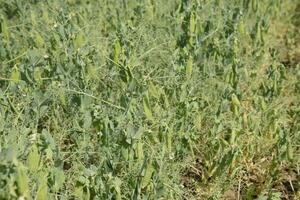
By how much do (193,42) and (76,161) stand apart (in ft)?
2.79

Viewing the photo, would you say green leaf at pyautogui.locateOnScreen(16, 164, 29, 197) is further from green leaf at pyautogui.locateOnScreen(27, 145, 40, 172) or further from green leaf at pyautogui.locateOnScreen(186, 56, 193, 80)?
green leaf at pyautogui.locateOnScreen(186, 56, 193, 80)

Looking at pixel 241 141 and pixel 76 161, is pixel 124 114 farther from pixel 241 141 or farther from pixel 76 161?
pixel 241 141

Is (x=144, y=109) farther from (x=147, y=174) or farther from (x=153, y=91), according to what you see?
(x=147, y=174)

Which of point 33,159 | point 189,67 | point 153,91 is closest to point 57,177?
point 33,159

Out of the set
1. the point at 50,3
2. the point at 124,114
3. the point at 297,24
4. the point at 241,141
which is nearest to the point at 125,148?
the point at 124,114

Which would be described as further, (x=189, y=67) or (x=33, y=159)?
(x=189, y=67)

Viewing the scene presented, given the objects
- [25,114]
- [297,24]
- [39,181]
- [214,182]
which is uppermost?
[297,24]

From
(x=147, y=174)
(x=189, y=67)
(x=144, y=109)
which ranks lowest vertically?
(x=147, y=174)

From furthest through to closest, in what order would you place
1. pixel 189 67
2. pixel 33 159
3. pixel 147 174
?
pixel 189 67 < pixel 147 174 < pixel 33 159

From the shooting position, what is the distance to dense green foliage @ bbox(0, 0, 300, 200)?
1.49m

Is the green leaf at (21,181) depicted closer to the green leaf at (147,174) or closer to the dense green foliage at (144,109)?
the dense green foliage at (144,109)

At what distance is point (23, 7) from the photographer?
2.49 m

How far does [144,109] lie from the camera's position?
1.68m

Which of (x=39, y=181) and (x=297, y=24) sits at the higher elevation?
(x=297, y=24)
